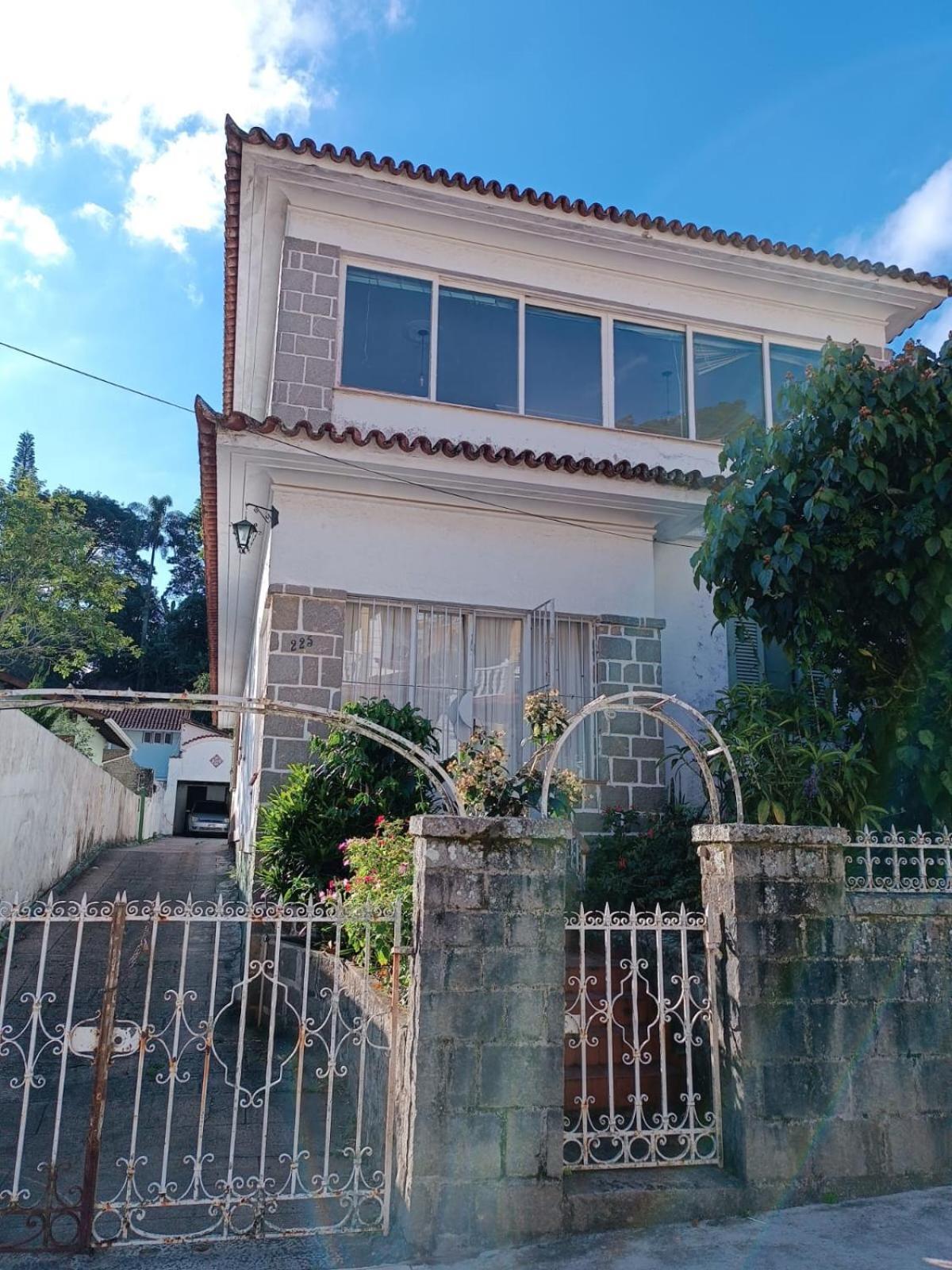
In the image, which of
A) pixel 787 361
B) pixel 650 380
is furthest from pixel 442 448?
pixel 787 361

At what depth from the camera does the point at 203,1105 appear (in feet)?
12.0

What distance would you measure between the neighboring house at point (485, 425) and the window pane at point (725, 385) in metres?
0.03

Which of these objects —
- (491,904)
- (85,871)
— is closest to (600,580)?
(491,904)

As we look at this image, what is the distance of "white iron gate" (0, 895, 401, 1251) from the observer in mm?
3816

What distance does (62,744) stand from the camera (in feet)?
39.0

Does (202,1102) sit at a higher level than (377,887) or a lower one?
lower

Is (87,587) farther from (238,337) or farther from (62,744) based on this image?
(238,337)

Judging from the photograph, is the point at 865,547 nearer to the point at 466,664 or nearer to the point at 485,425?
the point at 466,664

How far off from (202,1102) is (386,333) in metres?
7.36

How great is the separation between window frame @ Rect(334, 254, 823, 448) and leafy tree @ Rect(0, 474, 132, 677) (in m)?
13.2

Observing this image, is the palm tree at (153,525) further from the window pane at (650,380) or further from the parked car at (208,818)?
the window pane at (650,380)

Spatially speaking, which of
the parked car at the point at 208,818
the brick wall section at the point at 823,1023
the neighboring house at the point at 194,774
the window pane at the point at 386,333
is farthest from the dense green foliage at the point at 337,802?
the neighboring house at the point at 194,774

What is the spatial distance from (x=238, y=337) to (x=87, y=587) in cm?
1215

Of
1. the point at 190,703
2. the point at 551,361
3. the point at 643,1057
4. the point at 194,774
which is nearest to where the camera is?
the point at 190,703
